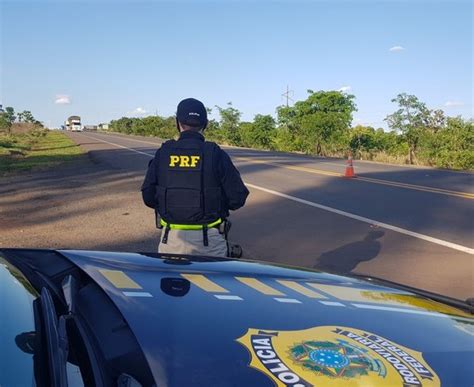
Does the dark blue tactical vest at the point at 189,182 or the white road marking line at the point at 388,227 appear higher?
the dark blue tactical vest at the point at 189,182

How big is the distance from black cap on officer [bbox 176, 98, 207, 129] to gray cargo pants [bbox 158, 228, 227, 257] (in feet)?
2.49

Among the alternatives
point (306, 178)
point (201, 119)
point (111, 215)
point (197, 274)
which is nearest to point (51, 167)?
point (306, 178)

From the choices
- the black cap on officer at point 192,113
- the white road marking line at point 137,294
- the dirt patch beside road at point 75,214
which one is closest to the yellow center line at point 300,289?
the white road marking line at point 137,294

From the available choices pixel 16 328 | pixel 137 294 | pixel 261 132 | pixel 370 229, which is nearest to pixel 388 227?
pixel 370 229

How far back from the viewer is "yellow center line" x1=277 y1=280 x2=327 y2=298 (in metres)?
2.00

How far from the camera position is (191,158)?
352 centimetres

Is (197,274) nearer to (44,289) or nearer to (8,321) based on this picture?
(44,289)

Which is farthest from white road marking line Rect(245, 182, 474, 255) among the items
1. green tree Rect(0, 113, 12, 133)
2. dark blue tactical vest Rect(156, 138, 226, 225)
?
green tree Rect(0, 113, 12, 133)

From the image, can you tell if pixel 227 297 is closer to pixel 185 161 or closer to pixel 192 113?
A: pixel 185 161

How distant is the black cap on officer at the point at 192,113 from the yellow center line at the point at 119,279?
173 centimetres

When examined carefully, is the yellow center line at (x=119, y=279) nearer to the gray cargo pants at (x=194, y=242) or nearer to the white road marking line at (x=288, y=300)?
the white road marking line at (x=288, y=300)

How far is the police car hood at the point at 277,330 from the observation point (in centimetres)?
135

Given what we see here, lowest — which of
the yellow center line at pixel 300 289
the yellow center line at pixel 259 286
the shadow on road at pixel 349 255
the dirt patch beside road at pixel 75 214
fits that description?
the shadow on road at pixel 349 255

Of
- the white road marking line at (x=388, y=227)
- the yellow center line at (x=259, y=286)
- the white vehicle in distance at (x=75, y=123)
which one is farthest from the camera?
the white vehicle in distance at (x=75, y=123)
